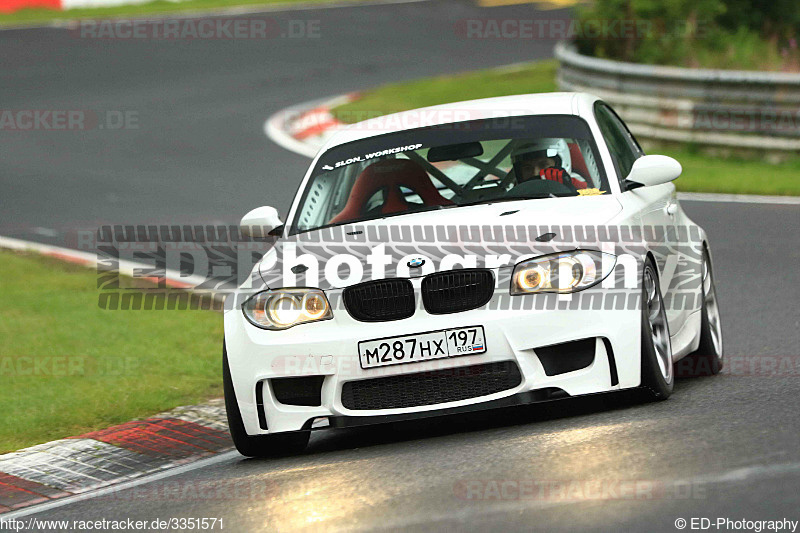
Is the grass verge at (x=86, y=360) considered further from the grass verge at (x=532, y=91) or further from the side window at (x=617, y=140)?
the grass verge at (x=532, y=91)

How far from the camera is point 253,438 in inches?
271

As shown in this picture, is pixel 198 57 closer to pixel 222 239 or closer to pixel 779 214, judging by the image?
pixel 222 239

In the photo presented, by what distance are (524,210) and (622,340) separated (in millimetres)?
979

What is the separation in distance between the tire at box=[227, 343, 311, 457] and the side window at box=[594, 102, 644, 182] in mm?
2272

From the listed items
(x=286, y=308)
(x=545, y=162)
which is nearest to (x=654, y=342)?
(x=545, y=162)

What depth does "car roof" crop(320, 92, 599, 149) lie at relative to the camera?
799 centimetres

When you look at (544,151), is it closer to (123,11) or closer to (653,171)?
(653,171)

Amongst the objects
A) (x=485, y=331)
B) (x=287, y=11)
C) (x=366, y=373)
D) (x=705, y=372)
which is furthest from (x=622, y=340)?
(x=287, y=11)

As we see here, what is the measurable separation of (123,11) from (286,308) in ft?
115

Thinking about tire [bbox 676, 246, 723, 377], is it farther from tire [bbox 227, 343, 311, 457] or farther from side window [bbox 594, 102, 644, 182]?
tire [bbox 227, 343, 311, 457]

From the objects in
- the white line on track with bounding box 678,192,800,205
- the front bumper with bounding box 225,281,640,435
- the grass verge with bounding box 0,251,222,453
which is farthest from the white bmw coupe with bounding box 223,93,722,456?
the white line on track with bounding box 678,192,800,205

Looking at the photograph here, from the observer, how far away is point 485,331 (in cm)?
630

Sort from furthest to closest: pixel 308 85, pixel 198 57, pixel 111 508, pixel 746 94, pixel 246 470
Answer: pixel 198 57
pixel 308 85
pixel 746 94
pixel 246 470
pixel 111 508

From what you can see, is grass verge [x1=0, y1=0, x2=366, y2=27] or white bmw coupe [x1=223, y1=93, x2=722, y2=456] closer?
white bmw coupe [x1=223, y1=93, x2=722, y2=456]
